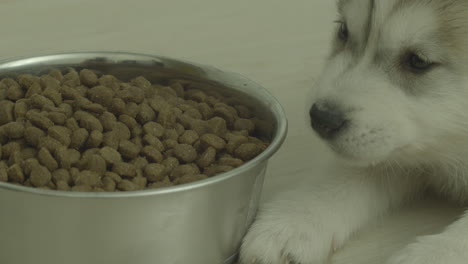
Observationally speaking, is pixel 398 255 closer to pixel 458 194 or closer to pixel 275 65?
pixel 458 194

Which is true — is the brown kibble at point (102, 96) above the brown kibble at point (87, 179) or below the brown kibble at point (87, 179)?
above

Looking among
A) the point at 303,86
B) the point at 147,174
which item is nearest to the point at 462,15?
the point at 147,174

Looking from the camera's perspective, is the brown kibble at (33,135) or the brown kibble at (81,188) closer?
the brown kibble at (81,188)

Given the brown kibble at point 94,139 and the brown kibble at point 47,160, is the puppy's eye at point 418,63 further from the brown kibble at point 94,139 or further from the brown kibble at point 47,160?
the brown kibble at point 47,160

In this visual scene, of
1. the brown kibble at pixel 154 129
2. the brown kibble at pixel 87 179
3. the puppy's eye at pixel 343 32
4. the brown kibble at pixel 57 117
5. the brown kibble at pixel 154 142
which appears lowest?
the brown kibble at pixel 87 179

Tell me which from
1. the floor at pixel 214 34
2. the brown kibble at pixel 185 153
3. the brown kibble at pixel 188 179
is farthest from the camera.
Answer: the floor at pixel 214 34

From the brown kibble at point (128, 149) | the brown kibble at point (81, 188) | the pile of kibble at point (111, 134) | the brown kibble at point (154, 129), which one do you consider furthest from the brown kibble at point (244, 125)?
the brown kibble at point (81, 188)

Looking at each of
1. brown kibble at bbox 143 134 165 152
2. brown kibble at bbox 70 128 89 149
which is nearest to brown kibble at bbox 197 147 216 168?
A: brown kibble at bbox 143 134 165 152
